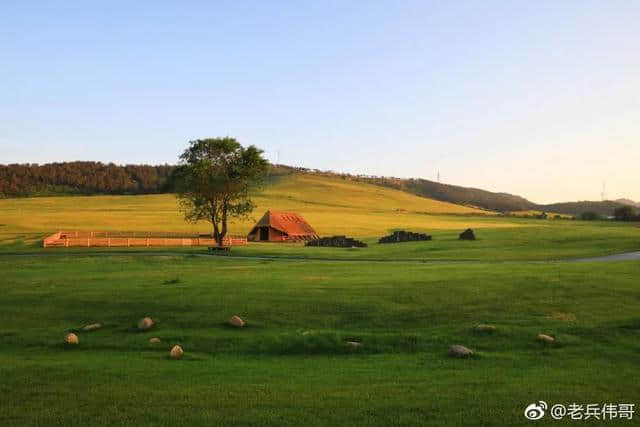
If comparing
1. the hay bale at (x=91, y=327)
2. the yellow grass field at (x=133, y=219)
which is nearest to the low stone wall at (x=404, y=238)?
the yellow grass field at (x=133, y=219)

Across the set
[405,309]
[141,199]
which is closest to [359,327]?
[405,309]

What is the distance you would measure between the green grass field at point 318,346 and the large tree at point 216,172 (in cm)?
3616

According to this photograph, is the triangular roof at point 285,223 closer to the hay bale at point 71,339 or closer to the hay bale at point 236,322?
the hay bale at point 236,322

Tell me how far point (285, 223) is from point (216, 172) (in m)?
23.6

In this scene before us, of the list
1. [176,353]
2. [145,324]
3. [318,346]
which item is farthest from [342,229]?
[176,353]

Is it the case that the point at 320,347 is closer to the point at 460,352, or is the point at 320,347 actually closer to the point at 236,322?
the point at 236,322

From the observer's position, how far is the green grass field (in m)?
12.3

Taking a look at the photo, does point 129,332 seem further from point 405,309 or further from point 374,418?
point 374,418

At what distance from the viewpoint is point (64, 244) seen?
6712 cm

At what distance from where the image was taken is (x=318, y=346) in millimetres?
18625

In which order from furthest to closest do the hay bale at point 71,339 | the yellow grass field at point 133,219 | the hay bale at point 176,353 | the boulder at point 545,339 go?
the yellow grass field at point 133,219 < the hay bale at point 71,339 < the boulder at point 545,339 < the hay bale at point 176,353

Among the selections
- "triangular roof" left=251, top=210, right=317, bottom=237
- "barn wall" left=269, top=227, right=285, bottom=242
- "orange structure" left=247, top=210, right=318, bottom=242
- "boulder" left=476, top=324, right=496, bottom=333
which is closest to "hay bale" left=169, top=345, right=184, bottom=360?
"boulder" left=476, top=324, right=496, bottom=333

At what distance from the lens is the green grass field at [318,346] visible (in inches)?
486

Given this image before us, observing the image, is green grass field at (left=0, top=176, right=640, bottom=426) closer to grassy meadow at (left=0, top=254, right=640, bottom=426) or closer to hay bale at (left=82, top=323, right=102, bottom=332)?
grassy meadow at (left=0, top=254, right=640, bottom=426)
